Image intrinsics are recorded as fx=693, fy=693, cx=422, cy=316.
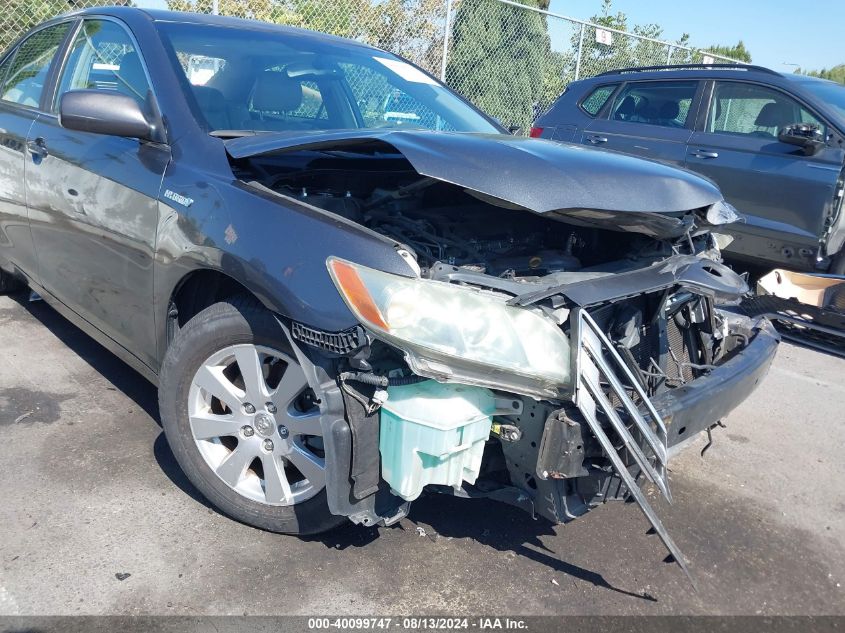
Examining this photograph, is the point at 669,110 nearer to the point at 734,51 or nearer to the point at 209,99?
the point at 209,99

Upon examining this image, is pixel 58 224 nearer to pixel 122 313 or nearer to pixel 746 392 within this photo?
pixel 122 313

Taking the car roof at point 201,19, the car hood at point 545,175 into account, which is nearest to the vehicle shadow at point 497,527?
the car hood at point 545,175

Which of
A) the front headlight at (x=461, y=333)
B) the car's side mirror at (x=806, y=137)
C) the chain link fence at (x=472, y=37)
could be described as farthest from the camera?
the chain link fence at (x=472, y=37)

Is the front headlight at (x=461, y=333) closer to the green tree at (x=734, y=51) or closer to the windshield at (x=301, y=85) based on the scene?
the windshield at (x=301, y=85)

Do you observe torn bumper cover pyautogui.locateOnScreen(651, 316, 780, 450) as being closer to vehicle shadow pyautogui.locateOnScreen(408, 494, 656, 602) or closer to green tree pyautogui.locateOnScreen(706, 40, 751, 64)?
vehicle shadow pyautogui.locateOnScreen(408, 494, 656, 602)

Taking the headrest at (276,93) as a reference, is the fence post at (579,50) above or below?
above

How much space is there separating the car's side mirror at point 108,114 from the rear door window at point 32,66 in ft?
4.42

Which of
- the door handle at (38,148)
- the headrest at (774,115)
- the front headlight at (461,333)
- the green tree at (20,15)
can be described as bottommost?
the front headlight at (461,333)

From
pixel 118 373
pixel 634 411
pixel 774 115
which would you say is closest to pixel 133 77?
pixel 118 373

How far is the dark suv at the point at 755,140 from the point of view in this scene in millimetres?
5656

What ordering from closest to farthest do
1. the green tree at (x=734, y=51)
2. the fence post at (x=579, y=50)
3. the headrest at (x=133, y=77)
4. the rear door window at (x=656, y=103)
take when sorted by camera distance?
the headrest at (x=133, y=77), the rear door window at (x=656, y=103), the fence post at (x=579, y=50), the green tree at (x=734, y=51)

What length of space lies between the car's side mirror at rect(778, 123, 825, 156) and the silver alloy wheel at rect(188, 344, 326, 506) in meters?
5.10

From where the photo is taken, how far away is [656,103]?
6.95 metres

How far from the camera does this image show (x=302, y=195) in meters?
2.50
